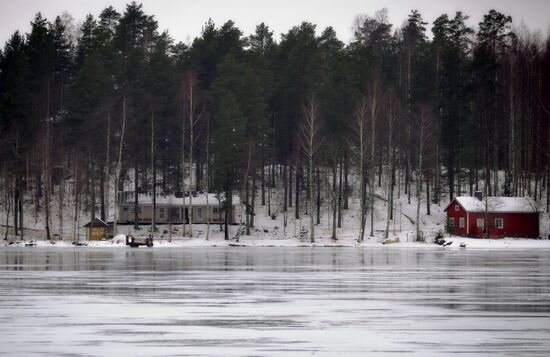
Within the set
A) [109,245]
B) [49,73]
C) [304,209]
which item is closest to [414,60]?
[304,209]

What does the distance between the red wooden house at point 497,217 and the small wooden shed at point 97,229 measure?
32.3 metres

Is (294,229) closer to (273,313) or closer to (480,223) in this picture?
(480,223)

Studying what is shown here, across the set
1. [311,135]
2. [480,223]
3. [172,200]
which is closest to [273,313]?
[311,135]

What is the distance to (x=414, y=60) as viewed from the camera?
110750 mm

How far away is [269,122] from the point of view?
95938 millimetres

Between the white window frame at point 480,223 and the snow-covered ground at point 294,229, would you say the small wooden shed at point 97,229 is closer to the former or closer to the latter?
the snow-covered ground at point 294,229

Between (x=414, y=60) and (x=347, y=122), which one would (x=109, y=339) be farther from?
(x=414, y=60)

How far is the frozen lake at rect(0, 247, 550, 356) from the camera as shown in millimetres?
16797

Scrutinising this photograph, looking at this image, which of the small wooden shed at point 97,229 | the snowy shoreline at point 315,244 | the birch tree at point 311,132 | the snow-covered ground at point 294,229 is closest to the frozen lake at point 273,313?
the snowy shoreline at point 315,244

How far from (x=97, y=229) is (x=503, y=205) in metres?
38.5

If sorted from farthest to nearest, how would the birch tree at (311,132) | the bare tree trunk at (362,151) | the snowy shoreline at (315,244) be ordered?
the birch tree at (311,132)
the bare tree trunk at (362,151)
the snowy shoreline at (315,244)

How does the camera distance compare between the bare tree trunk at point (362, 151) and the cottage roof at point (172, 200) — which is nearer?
the bare tree trunk at point (362, 151)

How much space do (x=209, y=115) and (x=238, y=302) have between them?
6610 cm

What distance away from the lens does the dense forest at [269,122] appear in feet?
277
